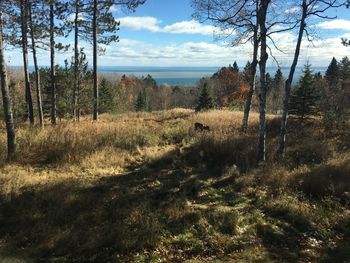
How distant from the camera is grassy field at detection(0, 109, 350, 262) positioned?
21.3 feet

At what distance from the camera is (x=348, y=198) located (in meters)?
A: 9.21

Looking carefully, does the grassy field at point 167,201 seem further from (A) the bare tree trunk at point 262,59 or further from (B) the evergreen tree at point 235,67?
(B) the evergreen tree at point 235,67

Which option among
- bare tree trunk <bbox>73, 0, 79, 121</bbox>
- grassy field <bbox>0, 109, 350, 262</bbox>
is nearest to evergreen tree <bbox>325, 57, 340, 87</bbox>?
bare tree trunk <bbox>73, 0, 79, 121</bbox>

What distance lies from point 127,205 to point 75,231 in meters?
1.43

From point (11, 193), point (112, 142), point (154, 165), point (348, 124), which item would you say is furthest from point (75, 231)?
point (348, 124)

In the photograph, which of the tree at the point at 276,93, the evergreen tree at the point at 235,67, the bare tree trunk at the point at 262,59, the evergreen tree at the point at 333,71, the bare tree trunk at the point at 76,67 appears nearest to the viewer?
the bare tree trunk at the point at 262,59

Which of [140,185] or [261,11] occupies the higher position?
[261,11]

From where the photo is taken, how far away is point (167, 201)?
8.40m

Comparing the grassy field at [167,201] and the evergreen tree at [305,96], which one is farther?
the evergreen tree at [305,96]

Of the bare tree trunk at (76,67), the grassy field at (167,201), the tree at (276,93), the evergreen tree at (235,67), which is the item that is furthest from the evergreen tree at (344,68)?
the grassy field at (167,201)

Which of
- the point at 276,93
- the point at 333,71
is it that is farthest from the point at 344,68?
the point at 276,93

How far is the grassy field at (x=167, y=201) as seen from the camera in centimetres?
648

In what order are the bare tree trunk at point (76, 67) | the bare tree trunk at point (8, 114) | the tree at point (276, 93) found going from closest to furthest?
the bare tree trunk at point (8, 114) < the bare tree trunk at point (76, 67) < the tree at point (276, 93)

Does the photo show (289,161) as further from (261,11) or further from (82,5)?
(82,5)
